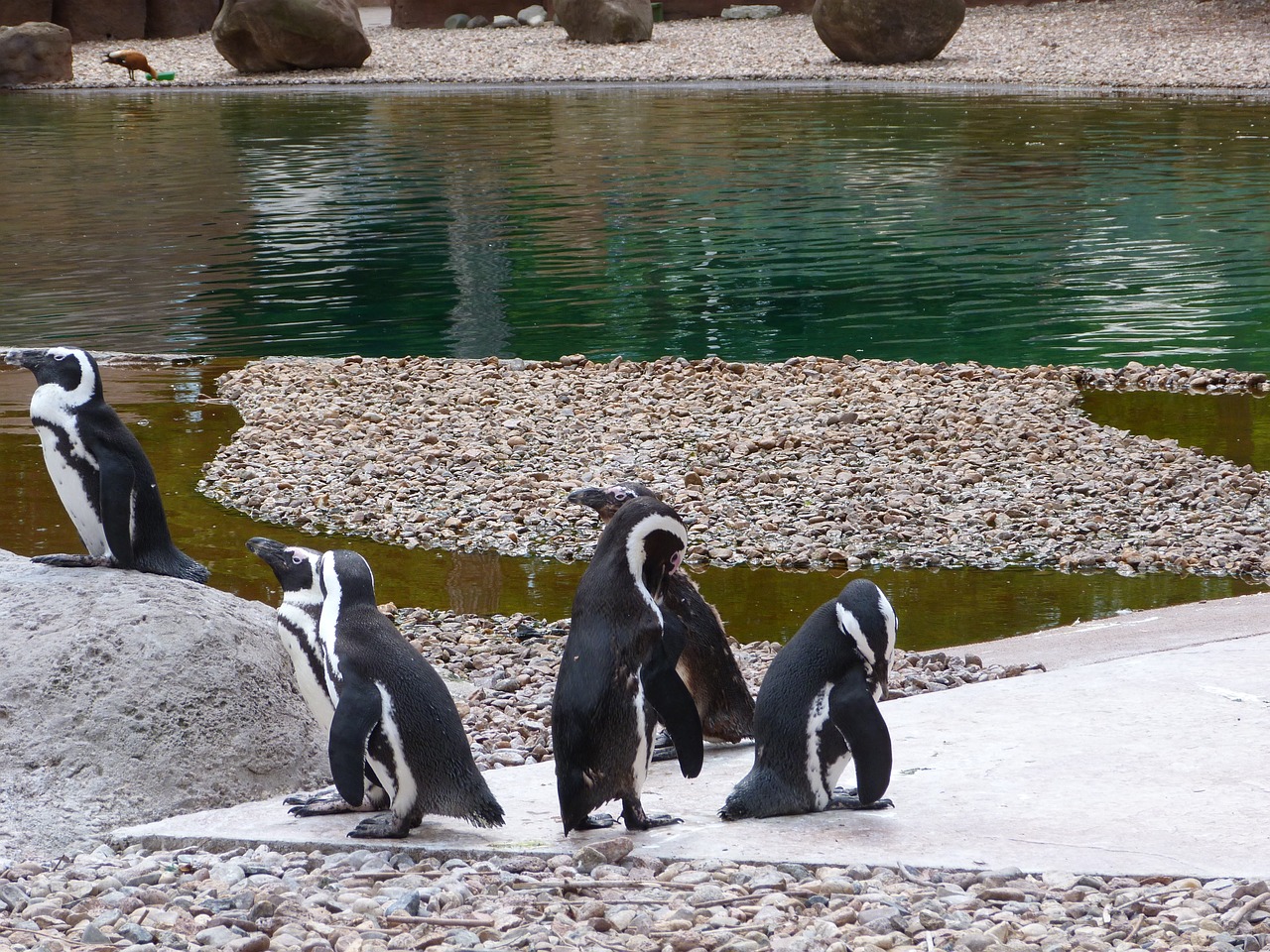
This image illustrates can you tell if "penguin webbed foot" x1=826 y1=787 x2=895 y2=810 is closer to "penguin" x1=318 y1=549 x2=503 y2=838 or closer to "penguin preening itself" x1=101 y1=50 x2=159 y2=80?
"penguin" x1=318 y1=549 x2=503 y2=838

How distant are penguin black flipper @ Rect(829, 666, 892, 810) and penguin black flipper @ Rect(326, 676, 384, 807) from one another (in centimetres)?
101

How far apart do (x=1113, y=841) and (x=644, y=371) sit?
699 cm

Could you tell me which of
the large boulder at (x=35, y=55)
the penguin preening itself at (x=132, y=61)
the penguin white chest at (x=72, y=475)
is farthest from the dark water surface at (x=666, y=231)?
the penguin white chest at (x=72, y=475)

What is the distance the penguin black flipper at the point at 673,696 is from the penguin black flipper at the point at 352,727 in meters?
0.60

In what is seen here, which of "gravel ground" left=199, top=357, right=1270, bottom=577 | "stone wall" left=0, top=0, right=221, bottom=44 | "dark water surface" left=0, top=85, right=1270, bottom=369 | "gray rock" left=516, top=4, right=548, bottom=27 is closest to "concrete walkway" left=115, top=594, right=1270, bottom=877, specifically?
"gravel ground" left=199, top=357, right=1270, bottom=577

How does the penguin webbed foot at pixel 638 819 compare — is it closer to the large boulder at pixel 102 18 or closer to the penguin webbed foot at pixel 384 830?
the penguin webbed foot at pixel 384 830

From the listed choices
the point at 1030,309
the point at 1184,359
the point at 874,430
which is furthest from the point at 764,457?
the point at 1030,309

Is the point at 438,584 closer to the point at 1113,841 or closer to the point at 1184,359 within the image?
the point at 1113,841

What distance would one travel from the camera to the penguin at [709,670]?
4160 mm

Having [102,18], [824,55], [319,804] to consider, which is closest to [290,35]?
[102,18]

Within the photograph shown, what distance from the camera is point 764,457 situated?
8023mm

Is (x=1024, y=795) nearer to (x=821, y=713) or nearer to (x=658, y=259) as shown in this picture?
(x=821, y=713)

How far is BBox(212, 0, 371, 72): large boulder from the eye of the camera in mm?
28234

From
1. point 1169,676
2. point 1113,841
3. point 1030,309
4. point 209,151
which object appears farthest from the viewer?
point 209,151
